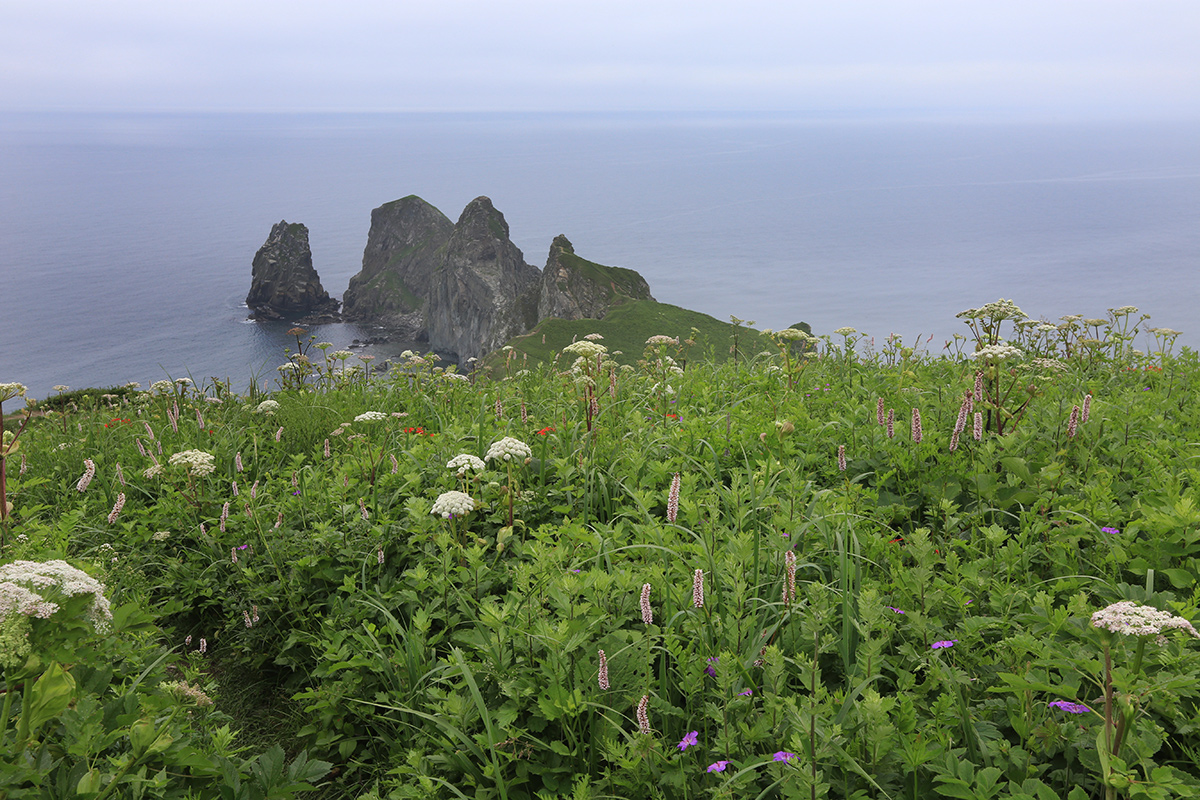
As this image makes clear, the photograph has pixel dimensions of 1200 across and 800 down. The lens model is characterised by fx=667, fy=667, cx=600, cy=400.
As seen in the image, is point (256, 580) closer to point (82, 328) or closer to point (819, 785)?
point (819, 785)

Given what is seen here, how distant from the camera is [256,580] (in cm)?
455

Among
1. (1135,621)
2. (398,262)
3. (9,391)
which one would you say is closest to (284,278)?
(398,262)

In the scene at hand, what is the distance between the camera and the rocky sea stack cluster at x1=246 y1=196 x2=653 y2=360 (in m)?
162

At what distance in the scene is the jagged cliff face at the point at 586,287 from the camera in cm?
10188

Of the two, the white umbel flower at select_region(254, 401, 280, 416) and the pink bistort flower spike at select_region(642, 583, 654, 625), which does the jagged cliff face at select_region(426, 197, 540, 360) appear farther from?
the pink bistort flower spike at select_region(642, 583, 654, 625)

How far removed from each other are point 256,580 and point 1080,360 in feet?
28.7

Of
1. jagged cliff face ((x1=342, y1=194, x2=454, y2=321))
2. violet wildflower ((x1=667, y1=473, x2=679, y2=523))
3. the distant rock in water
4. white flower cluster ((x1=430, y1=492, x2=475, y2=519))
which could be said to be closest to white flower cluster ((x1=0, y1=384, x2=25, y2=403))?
white flower cluster ((x1=430, y1=492, x2=475, y2=519))

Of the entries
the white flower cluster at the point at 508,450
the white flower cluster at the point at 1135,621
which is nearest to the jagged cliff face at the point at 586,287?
the white flower cluster at the point at 508,450

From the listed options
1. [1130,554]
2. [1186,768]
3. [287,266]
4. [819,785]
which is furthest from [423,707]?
[287,266]

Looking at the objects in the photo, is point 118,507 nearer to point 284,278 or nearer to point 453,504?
point 453,504

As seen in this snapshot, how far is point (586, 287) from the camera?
104m

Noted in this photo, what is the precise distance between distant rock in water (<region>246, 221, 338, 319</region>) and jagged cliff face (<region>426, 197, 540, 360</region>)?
34.6 meters

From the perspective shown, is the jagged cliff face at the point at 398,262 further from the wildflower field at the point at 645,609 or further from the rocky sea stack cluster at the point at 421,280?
the wildflower field at the point at 645,609

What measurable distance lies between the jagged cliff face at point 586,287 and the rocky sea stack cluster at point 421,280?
2218 cm
